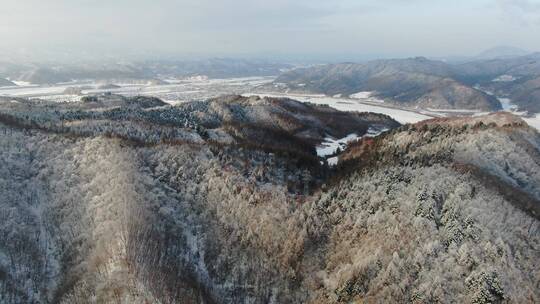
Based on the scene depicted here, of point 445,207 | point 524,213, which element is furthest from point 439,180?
point 524,213

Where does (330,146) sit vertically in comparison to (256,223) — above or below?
above

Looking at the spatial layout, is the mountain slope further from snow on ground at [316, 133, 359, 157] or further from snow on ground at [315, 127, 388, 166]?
snow on ground at [316, 133, 359, 157]

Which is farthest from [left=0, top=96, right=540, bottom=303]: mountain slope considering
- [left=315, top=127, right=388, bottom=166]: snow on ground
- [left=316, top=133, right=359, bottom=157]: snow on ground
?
[left=316, top=133, right=359, bottom=157]: snow on ground

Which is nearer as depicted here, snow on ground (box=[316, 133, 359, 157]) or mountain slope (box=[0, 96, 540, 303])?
mountain slope (box=[0, 96, 540, 303])

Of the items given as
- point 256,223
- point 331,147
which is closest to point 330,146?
point 331,147

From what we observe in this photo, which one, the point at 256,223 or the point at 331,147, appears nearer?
the point at 256,223

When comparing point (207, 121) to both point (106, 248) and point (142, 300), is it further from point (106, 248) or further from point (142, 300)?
point (142, 300)

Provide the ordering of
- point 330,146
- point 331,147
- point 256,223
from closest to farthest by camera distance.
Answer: point 256,223 → point 331,147 → point 330,146

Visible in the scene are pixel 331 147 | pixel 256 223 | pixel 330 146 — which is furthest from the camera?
pixel 330 146

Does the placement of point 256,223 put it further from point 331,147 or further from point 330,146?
point 330,146
